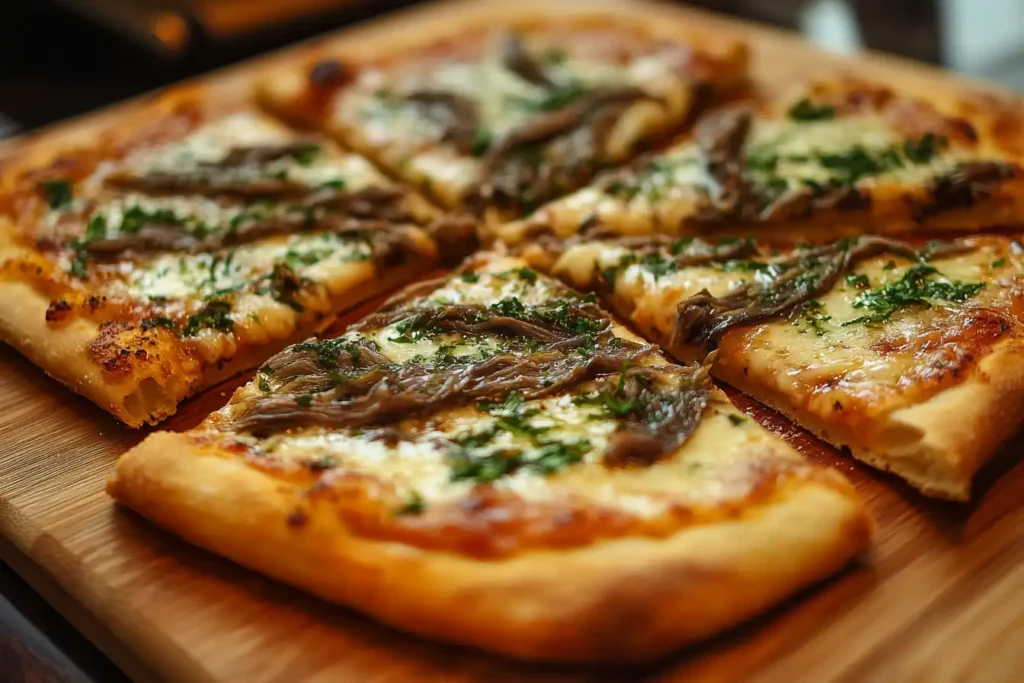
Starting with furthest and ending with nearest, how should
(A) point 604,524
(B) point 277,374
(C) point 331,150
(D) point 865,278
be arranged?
(C) point 331,150, (D) point 865,278, (B) point 277,374, (A) point 604,524

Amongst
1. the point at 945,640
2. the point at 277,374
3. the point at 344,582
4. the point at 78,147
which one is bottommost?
the point at 945,640

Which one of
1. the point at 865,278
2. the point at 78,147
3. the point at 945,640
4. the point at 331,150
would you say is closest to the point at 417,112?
the point at 331,150

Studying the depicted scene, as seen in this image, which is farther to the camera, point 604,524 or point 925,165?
point 925,165

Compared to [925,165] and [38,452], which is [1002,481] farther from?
[38,452]

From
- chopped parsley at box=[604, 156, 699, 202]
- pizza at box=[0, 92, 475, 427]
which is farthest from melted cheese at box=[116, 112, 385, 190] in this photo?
chopped parsley at box=[604, 156, 699, 202]

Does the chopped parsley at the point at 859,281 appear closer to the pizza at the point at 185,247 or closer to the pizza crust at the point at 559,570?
the pizza crust at the point at 559,570

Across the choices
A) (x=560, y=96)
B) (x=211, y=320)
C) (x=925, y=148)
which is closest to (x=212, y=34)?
(x=560, y=96)

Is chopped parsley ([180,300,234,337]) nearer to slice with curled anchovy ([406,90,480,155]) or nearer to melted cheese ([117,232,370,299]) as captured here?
melted cheese ([117,232,370,299])

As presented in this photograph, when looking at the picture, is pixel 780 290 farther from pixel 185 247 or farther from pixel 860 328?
pixel 185 247

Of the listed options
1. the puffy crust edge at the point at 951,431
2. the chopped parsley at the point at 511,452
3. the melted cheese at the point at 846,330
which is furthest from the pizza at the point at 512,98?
the puffy crust edge at the point at 951,431
